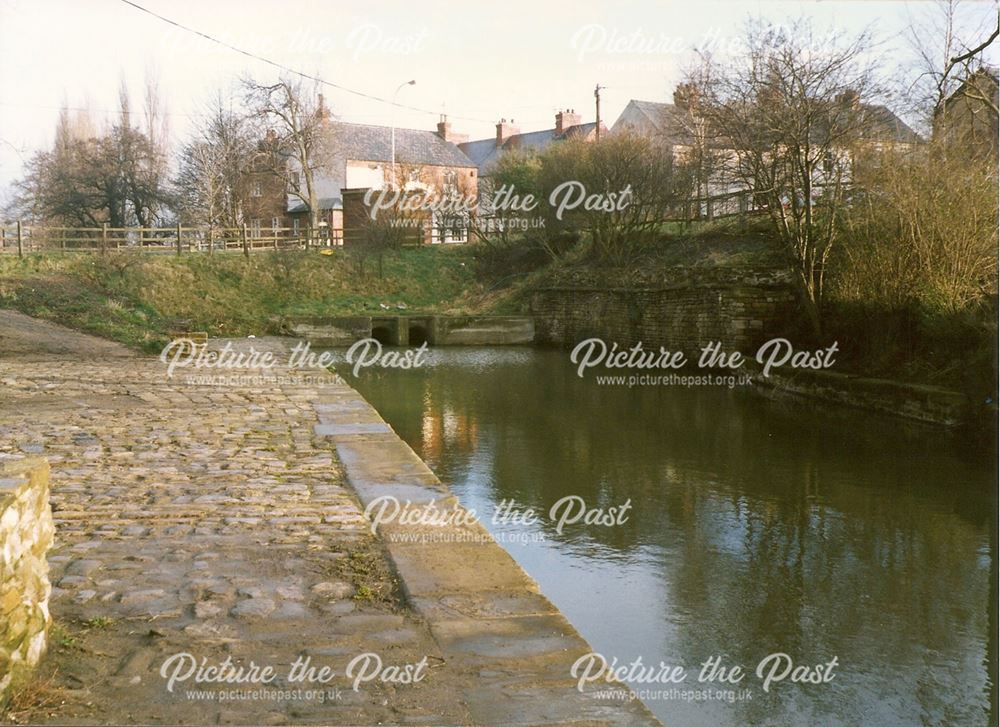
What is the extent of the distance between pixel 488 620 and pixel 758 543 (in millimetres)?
3843

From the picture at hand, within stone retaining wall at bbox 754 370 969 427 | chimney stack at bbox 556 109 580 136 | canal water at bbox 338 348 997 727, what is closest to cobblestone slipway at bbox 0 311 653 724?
canal water at bbox 338 348 997 727

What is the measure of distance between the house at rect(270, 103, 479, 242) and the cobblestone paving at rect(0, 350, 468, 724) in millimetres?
39243

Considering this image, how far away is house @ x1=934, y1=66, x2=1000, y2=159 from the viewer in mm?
17188

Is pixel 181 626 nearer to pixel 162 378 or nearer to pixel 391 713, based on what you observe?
pixel 391 713

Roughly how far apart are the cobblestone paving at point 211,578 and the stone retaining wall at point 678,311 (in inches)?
521

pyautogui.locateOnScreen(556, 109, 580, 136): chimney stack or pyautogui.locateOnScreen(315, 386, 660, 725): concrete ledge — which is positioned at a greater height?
pyautogui.locateOnScreen(556, 109, 580, 136): chimney stack

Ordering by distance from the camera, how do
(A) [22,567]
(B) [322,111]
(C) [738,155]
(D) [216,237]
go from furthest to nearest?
1. (B) [322,111]
2. (D) [216,237]
3. (C) [738,155]
4. (A) [22,567]

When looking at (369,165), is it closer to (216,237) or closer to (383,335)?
(216,237)

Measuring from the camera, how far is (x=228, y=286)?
3244 cm

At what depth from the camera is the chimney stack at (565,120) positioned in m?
54.8

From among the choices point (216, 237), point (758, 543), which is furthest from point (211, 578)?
point (216, 237)

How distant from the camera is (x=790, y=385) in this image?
17000 millimetres

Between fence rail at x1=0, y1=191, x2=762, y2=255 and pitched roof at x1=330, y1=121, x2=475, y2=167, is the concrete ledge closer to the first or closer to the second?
fence rail at x1=0, y1=191, x2=762, y2=255

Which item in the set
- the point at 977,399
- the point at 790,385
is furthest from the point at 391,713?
the point at 790,385
